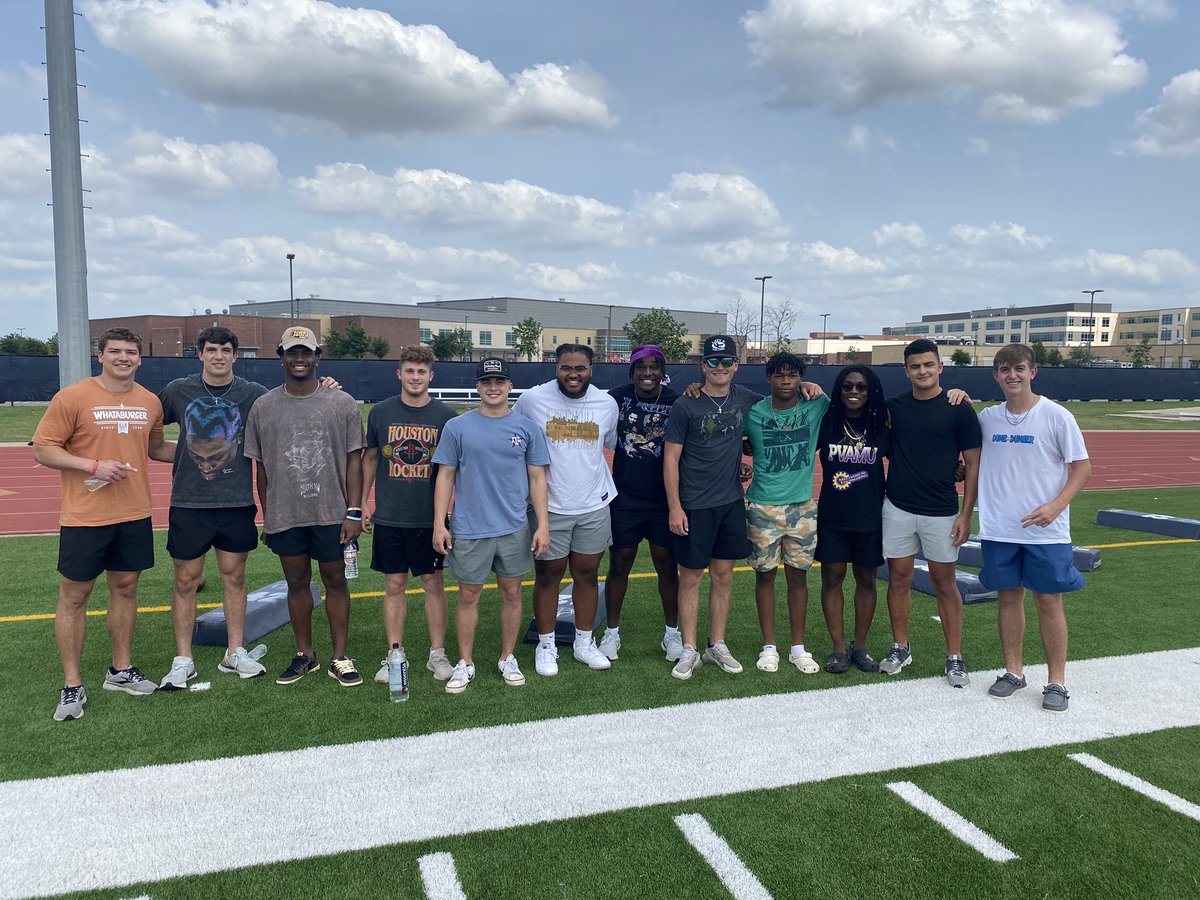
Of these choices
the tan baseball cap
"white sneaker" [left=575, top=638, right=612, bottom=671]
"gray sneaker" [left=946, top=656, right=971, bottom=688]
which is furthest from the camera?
"white sneaker" [left=575, top=638, right=612, bottom=671]

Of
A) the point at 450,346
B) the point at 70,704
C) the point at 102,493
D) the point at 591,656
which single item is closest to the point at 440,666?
the point at 591,656

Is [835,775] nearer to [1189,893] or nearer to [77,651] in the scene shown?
[1189,893]

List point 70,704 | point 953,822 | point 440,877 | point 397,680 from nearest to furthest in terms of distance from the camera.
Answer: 1. point 440,877
2. point 953,822
3. point 70,704
4. point 397,680

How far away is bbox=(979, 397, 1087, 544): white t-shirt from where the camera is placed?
13.7 ft

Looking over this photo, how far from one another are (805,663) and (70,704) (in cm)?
386

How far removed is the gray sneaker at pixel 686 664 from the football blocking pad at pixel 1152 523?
6737mm

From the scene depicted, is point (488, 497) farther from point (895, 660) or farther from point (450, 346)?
point (450, 346)

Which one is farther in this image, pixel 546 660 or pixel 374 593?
pixel 374 593

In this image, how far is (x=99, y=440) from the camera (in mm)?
4074

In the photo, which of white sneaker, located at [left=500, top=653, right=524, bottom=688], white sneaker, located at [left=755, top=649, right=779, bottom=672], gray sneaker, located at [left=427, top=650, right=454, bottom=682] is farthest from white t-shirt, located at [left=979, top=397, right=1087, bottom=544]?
gray sneaker, located at [left=427, top=650, right=454, bottom=682]

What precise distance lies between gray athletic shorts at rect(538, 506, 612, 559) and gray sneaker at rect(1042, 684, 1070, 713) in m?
2.46

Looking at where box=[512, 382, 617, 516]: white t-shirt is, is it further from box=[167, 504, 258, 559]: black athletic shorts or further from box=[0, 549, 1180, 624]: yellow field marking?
box=[0, 549, 1180, 624]: yellow field marking

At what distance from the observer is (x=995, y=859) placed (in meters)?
2.91

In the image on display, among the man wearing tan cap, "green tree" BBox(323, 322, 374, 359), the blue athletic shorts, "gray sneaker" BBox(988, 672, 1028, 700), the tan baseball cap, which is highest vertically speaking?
"green tree" BBox(323, 322, 374, 359)
